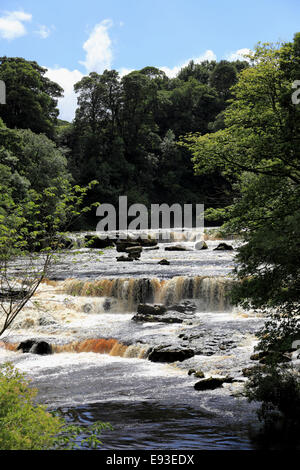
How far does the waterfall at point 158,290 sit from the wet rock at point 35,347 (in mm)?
4947

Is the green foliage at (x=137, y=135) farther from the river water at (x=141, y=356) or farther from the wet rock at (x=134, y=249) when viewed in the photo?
the river water at (x=141, y=356)

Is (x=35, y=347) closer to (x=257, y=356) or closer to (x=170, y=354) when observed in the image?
(x=170, y=354)

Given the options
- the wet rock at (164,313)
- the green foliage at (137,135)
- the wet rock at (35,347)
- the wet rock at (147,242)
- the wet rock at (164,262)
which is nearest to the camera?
the wet rock at (35,347)

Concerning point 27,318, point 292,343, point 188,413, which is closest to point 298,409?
point 292,343

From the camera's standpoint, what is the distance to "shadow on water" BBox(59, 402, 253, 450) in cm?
664

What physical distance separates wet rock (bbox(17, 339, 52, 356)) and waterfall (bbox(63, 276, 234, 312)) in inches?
195

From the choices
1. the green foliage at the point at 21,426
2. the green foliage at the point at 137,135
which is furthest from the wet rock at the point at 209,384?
the green foliage at the point at 137,135

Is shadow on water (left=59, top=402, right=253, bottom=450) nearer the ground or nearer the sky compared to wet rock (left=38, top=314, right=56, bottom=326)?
nearer the sky

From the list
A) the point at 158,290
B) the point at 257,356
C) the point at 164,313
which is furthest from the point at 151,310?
the point at 257,356

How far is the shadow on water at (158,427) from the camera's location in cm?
664

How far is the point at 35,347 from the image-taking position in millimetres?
13281

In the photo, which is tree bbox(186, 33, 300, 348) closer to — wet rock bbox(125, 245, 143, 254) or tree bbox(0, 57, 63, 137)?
wet rock bbox(125, 245, 143, 254)

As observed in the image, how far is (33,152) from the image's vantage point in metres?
38.2

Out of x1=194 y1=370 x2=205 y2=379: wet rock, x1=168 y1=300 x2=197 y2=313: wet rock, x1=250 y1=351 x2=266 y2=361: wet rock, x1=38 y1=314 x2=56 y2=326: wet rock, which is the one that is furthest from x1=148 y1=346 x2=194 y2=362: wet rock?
x1=38 y1=314 x2=56 y2=326: wet rock
